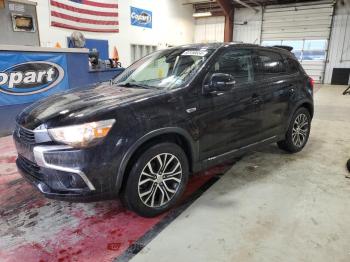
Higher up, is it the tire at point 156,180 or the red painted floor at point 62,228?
the tire at point 156,180

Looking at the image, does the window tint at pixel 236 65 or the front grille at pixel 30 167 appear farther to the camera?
the window tint at pixel 236 65

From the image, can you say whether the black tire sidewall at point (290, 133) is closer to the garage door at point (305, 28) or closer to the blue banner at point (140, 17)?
the blue banner at point (140, 17)

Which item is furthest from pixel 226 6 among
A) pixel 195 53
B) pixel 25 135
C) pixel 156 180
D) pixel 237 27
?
pixel 25 135

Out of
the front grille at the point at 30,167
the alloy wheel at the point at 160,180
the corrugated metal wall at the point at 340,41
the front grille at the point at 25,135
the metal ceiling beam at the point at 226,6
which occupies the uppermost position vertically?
the metal ceiling beam at the point at 226,6

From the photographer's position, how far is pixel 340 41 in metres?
13.9

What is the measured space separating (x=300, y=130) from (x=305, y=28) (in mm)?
13021

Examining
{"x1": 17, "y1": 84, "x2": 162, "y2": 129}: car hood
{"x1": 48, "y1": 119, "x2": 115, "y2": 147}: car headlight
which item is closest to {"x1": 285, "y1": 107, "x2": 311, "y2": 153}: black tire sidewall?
{"x1": 17, "y1": 84, "x2": 162, "y2": 129}: car hood

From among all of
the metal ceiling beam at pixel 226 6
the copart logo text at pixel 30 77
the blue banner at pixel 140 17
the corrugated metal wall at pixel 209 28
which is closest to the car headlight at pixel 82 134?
the copart logo text at pixel 30 77

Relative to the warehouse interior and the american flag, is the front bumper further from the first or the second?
the american flag

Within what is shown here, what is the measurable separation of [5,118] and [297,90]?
15.2ft

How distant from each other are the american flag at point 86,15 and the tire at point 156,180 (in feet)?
26.8

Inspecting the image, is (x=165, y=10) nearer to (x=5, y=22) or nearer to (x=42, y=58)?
(x=5, y=22)

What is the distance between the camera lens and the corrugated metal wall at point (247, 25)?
15.8 metres

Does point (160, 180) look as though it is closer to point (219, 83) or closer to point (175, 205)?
point (175, 205)
